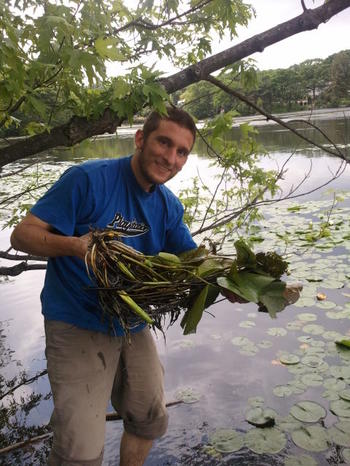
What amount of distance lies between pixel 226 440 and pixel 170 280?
173 cm

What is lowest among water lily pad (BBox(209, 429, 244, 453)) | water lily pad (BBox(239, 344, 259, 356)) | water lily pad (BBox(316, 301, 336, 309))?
water lily pad (BBox(316, 301, 336, 309))

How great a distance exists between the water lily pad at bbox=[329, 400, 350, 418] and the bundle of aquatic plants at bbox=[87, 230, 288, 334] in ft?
5.48

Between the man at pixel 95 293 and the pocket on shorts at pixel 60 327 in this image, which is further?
the pocket on shorts at pixel 60 327

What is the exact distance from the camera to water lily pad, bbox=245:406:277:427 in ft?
9.70

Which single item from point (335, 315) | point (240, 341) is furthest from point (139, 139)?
point (335, 315)

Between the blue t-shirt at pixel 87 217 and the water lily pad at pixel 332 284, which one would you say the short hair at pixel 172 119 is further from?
the water lily pad at pixel 332 284

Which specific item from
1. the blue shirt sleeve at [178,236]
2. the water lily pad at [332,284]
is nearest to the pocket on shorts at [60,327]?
the blue shirt sleeve at [178,236]

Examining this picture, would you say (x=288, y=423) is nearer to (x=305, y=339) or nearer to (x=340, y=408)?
(x=340, y=408)

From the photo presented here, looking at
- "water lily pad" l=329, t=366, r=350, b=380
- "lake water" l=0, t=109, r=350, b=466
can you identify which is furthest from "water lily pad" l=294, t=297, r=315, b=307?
"water lily pad" l=329, t=366, r=350, b=380

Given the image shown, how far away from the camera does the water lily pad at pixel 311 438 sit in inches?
106

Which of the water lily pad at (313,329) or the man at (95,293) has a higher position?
the man at (95,293)

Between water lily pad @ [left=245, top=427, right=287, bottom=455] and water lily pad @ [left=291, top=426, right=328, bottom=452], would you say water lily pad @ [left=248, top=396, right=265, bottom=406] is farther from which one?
water lily pad @ [left=291, top=426, right=328, bottom=452]

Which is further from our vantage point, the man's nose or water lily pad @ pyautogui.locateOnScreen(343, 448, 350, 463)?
water lily pad @ pyautogui.locateOnScreen(343, 448, 350, 463)

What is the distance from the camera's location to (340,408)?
2.99 meters
